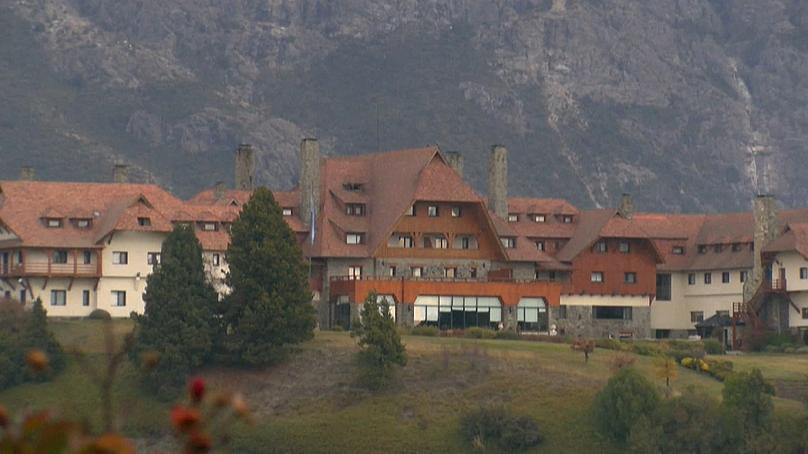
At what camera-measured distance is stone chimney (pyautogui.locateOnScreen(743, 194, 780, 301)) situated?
117375mm

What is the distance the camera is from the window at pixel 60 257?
107 meters

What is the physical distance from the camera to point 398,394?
91.4m

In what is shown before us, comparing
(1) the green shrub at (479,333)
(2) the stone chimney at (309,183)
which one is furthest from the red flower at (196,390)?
(2) the stone chimney at (309,183)

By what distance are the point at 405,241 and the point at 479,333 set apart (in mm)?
10819

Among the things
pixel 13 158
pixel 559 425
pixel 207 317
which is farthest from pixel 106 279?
pixel 13 158

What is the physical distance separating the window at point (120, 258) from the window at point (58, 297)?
3.09 meters

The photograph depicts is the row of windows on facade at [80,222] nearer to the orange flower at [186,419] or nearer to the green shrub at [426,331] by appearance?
the green shrub at [426,331]

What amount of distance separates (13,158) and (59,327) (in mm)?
96764

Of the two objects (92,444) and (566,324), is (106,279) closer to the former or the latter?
(566,324)

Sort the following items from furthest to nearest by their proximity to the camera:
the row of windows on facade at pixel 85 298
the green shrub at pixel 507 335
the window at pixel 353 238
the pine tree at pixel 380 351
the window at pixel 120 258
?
the window at pixel 353 238
the window at pixel 120 258
the row of windows on facade at pixel 85 298
the green shrub at pixel 507 335
the pine tree at pixel 380 351

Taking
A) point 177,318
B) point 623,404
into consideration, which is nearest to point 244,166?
point 177,318

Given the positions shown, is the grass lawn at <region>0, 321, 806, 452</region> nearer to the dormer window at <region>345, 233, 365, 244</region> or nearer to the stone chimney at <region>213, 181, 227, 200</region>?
the dormer window at <region>345, 233, 365, 244</region>

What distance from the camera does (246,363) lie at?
95125mm

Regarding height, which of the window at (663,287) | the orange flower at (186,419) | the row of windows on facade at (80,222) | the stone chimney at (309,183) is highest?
the stone chimney at (309,183)
